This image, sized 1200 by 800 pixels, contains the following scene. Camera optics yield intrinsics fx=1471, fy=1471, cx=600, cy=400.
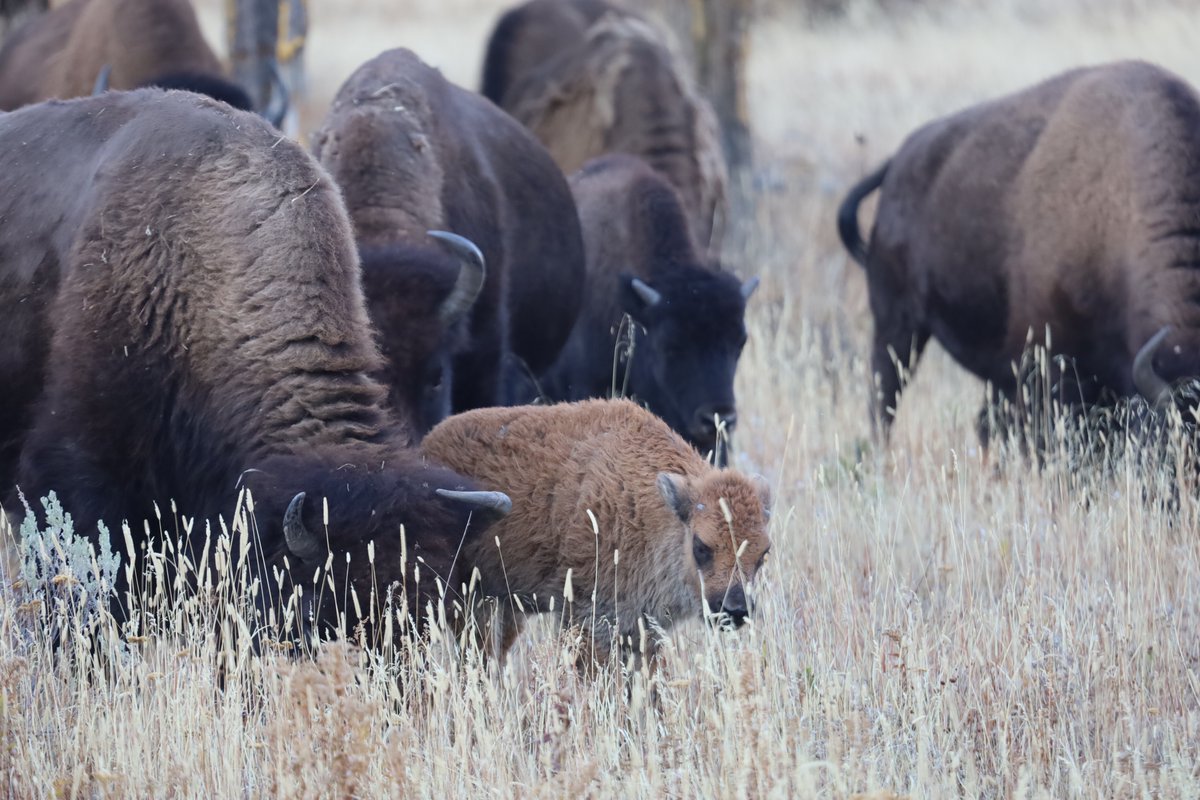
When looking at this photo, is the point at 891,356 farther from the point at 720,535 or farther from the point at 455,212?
the point at 720,535

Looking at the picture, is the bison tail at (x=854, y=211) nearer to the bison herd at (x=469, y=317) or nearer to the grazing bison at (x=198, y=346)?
the bison herd at (x=469, y=317)

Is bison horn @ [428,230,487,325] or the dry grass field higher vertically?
bison horn @ [428,230,487,325]

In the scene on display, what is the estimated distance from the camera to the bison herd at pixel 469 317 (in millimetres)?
4867

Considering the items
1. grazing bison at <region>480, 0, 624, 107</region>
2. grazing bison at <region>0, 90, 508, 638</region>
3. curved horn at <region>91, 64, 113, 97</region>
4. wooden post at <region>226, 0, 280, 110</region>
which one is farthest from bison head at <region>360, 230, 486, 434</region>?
grazing bison at <region>480, 0, 624, 107</region>

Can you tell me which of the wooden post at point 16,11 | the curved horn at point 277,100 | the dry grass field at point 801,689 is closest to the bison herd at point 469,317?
the dry grass field at point 801,689

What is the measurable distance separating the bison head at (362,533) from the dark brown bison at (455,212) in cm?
176

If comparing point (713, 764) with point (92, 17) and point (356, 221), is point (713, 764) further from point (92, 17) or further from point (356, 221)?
point (92, 17)

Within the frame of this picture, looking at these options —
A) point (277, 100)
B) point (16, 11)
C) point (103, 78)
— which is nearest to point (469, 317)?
point (103, 78)

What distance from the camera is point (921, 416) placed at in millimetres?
9523

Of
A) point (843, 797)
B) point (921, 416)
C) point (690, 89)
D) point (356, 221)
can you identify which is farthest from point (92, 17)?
point (843, 797)

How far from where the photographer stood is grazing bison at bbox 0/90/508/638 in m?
4.68

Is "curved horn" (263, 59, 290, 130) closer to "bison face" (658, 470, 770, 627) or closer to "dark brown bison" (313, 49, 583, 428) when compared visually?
"dark brown bison" (313, 49, 583, 428)

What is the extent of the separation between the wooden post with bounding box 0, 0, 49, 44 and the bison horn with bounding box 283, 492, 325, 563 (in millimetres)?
→ 12229

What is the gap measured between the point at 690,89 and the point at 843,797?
8.43 metres
